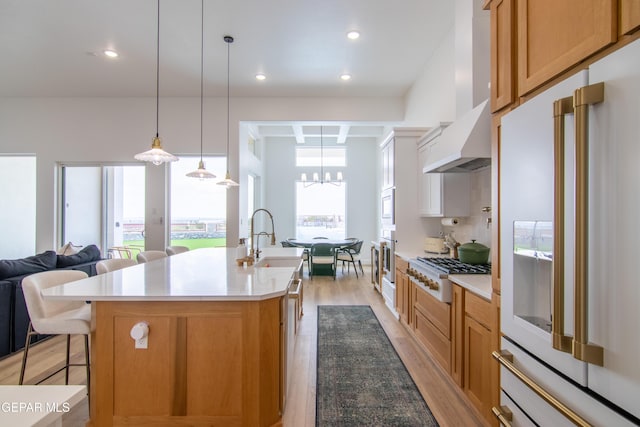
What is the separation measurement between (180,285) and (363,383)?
1.59 meters

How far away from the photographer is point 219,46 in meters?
3.78

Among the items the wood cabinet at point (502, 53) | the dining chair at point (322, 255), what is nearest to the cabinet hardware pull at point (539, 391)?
the wood cabinet at point (502, 53)

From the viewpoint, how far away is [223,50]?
12.7 ft

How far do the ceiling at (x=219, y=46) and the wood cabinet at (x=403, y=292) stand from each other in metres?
2.66

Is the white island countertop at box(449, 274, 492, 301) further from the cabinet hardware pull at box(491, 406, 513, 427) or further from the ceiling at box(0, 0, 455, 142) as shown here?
the ceiling at box(0, 0, 455, 142)

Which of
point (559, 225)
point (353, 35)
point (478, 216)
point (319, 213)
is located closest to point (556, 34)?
point (559, 225)

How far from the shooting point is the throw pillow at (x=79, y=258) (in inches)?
140

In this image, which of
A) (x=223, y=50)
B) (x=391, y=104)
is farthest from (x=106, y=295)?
(x=391, y=104)

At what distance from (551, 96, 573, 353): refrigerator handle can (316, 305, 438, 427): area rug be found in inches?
54.7

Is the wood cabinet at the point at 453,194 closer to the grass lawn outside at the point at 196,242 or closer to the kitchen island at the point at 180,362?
the kitchen island at the point at 180,362

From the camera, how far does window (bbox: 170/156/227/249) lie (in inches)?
219

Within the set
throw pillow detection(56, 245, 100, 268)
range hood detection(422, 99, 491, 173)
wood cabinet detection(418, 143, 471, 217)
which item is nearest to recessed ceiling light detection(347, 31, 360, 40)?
range hood detection(422, 99, 491, 173)

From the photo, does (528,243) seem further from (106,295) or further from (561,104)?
(106,295)

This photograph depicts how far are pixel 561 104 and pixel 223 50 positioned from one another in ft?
13.0
